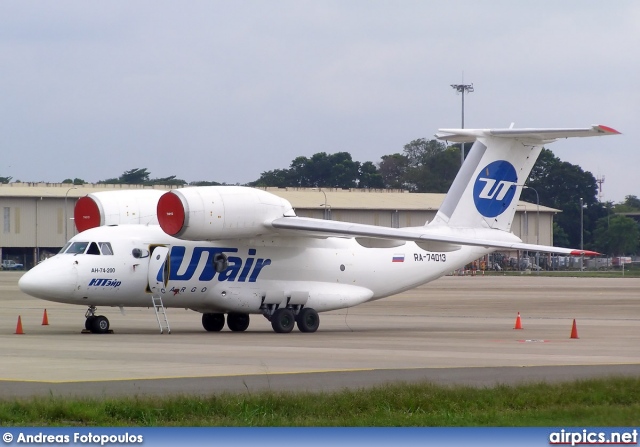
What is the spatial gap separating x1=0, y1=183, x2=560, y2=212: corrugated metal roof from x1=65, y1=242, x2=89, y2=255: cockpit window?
5503cm

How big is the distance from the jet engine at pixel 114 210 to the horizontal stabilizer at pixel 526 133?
9228 mm

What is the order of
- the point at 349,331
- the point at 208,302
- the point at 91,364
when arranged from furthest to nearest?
the point at 349,331, the point at 208,302, the point at 91,364

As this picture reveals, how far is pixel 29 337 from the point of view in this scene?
2784cm

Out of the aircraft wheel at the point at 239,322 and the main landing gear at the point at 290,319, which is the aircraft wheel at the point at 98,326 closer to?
the aircraft wheel at the point at 239,322

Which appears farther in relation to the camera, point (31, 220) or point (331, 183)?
point (331, 183)

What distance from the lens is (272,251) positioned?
3091cm

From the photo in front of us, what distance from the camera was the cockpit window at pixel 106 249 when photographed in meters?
28.8

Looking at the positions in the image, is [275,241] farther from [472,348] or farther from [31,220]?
[31,220]

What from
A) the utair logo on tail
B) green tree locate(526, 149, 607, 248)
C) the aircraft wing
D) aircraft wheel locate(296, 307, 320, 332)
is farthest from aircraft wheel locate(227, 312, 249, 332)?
green tree locate(526, 149, 607, 248)

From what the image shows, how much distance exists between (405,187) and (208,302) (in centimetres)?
10063

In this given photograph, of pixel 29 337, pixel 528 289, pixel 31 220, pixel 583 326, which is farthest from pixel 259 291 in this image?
pixel 31 220

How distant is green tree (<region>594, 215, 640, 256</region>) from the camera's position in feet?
443

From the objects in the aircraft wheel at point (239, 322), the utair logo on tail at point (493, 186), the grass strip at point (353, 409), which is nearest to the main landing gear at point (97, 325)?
the aircraft wheel at point (239, 322)

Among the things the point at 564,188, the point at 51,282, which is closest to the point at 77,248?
the point at 51,282
